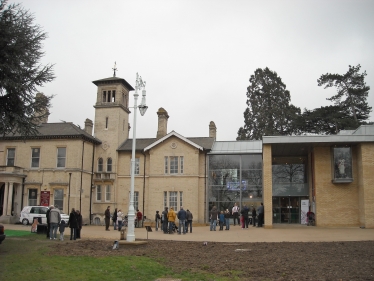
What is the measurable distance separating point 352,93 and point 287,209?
25996mm

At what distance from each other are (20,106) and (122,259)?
8.05 metres

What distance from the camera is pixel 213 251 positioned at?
659 inches

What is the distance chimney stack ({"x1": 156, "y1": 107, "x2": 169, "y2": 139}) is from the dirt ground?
74.0 ft

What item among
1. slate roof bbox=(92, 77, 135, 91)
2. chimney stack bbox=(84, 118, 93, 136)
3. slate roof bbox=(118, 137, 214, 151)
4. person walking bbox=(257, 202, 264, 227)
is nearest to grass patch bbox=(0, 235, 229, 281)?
person walking bbox=(257, 202, 264, 227)

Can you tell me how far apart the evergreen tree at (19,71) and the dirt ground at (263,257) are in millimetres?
5681

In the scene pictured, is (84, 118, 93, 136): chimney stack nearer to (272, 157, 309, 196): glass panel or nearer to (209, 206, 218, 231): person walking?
(272, 157, 309, 196): glass panel

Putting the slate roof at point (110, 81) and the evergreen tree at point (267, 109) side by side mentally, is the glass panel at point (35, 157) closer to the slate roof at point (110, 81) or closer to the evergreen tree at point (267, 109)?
the slate roof at point (110, 81)

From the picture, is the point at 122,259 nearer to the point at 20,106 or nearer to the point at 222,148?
the point at 20,106

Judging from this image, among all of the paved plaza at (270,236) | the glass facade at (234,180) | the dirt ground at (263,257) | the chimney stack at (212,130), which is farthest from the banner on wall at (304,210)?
the dirt ground at (263,257)

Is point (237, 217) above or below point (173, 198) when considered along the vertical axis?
below

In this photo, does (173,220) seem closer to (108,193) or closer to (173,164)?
(173,164)

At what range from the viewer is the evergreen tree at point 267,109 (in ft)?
181

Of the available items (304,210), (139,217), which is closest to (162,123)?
(139,217)

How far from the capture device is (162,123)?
42.3m
